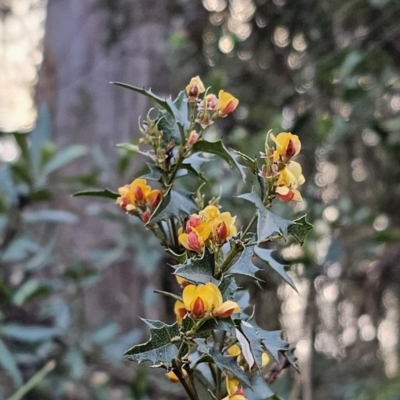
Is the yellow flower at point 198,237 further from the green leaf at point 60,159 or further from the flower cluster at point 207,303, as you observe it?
the green leaf at point 60,159

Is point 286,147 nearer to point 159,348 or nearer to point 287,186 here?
point 287,186

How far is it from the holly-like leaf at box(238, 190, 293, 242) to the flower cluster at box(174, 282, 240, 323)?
38 millimetres

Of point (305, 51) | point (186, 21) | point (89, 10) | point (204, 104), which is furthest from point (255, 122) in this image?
point (204, 104)

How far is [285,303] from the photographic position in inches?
56.6

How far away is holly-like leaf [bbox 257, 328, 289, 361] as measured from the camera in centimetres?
32

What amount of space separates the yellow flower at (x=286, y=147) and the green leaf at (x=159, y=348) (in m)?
0.11

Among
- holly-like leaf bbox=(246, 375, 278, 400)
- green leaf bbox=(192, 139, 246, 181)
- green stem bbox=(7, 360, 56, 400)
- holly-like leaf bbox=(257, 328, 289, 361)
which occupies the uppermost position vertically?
green leaf bbox=(192, 139, 246, 181)

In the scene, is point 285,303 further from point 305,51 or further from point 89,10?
point 89,10

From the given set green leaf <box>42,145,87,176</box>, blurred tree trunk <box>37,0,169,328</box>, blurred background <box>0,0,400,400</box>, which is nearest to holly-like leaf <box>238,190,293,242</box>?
blurred background <box>0,0,400,400</box>

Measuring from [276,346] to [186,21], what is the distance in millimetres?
1153

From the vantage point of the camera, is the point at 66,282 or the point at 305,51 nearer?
the point at 66,282

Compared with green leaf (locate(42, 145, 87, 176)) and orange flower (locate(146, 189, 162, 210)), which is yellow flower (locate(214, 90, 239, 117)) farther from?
green leaf (locate(42, 145, 87, 176))

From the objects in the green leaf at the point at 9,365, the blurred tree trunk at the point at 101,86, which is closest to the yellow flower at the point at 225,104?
the green leaf at the point at 9,365

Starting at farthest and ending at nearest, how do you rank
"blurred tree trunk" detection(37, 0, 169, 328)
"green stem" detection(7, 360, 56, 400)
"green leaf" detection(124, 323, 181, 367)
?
"blurred tree trunk" detection(37, 0, 169, 328) < "green stem" detection(7, 360, 56, 400) < "green leaf" detection(124, 323, 181, 367)
